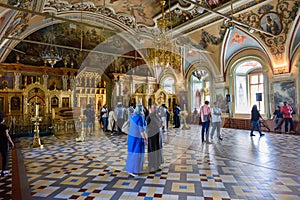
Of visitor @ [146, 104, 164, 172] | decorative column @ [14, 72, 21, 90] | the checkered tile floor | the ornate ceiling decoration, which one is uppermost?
the ornate ceiling decoration

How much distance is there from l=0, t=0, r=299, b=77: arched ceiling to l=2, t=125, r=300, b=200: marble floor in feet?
15.9

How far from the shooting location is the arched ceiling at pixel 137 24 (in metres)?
8.62

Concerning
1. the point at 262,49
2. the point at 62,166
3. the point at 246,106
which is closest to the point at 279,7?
the point at 262,49

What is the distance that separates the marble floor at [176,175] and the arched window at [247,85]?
719 centimetres

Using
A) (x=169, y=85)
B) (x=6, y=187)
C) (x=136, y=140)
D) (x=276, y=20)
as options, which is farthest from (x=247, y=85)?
(x=6, y=187)

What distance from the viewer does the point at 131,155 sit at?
4.07 meters

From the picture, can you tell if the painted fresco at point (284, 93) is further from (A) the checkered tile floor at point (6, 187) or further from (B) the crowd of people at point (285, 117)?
(A) the checkered tile floor at point (6, 187)

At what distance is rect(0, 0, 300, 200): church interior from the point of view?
3750 mm

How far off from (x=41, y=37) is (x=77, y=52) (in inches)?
83.5

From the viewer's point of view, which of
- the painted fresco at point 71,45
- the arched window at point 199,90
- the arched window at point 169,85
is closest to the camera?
the painted fresco at point 71,45

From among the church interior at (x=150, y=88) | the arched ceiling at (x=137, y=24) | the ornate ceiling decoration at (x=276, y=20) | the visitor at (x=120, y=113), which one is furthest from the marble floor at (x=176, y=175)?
the ornate ceiling decoration at (x=276, y=20)

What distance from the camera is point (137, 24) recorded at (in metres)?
12.4

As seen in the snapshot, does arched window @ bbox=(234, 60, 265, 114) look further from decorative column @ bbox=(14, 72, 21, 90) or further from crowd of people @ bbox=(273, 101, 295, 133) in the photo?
decorative column @ bbox=(14, 72, 21, 90)

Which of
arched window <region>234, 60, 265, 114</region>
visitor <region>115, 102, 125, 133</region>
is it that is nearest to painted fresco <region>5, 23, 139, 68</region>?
visitor <region>115, 102, 125, 133</region>
